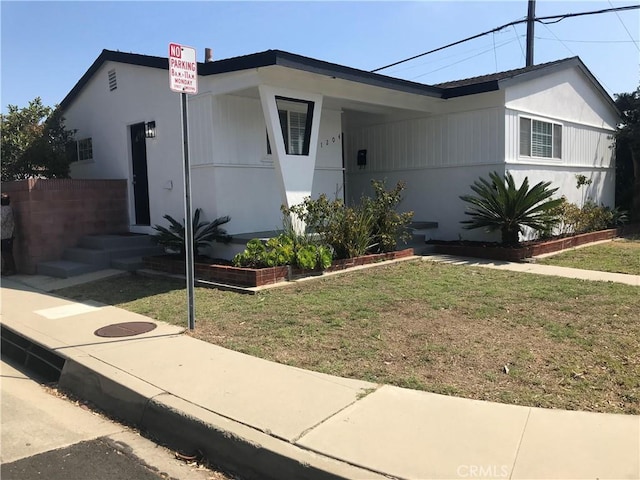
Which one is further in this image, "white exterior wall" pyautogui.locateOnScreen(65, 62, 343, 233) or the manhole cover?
"white exterior wall" pyautogui.locateOnScreen(65, 62, 343, 233)

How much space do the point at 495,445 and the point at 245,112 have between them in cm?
841

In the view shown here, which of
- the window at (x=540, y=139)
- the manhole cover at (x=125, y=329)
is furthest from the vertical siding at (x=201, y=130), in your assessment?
the window at (x=540, y=139)

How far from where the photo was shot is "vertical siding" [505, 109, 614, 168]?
39.4 feet

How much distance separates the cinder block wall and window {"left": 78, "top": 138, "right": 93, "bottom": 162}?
2216mm

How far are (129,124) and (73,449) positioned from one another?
9477mm

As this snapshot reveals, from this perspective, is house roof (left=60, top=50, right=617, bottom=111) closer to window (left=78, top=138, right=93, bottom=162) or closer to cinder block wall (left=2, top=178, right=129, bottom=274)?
window (left=78, top=138, right=93, bottom=162)

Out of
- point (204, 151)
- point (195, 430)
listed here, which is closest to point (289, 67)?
point (204, 151)

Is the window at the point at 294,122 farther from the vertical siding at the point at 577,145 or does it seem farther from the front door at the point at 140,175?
the vertical siding at the point at 577,145

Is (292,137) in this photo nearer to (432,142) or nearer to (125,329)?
(432,142)

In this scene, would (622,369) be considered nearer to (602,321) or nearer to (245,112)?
(602,321)

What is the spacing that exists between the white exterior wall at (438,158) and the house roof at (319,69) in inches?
26.1

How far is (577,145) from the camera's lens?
15039 millimetres

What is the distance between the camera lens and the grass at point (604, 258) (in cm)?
948

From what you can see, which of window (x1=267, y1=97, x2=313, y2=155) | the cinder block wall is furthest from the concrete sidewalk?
the cinder block wall
